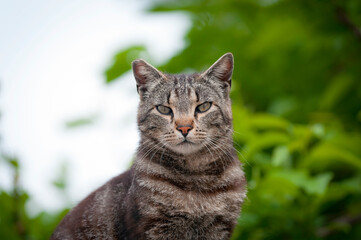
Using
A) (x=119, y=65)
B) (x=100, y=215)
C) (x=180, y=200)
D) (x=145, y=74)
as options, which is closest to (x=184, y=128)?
(x=180, y=200)

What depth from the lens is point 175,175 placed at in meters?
3.47

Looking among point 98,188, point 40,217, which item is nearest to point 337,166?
point 98,188

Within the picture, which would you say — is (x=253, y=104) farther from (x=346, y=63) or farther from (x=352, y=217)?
(x=352, y=217)

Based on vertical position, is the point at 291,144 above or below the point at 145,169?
below

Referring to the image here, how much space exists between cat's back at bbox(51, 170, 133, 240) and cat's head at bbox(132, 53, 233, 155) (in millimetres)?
441

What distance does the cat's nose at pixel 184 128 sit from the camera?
342 centimetres

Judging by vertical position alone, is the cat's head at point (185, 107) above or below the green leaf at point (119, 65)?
below

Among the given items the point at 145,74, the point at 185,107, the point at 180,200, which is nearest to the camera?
the point at 180,200

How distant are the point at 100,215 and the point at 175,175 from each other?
2.08ft

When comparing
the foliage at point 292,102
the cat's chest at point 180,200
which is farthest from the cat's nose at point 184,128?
the foliage at point 292,102

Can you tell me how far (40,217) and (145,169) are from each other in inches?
77.0

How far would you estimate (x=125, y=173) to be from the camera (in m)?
3.87

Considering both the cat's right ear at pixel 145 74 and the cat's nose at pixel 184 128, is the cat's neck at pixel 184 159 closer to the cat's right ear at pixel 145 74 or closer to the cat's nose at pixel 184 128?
the cat's nose at pixel 184 128

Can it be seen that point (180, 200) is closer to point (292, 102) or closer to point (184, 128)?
point (184, 128)
